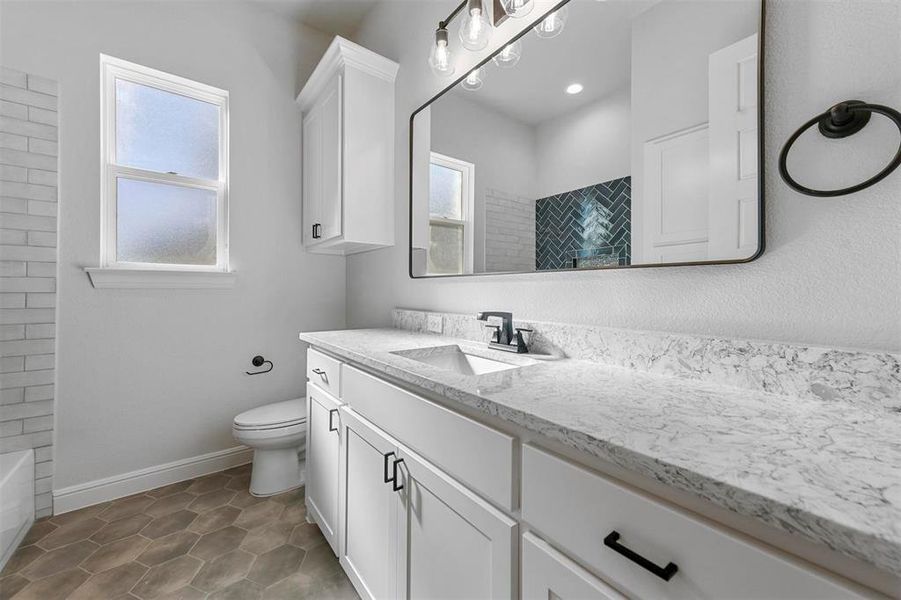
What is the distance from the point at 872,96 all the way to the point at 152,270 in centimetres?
286

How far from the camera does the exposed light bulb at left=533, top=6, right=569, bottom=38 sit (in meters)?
1.28

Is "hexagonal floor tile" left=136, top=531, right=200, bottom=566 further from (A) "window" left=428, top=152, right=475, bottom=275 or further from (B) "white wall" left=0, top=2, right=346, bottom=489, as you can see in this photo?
(A) "window" left=428, top=152, right=475, bottom=275

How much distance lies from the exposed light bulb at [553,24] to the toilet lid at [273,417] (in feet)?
7.00

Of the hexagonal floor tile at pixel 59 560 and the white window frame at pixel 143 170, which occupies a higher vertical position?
the white window frame at pixel 143 170

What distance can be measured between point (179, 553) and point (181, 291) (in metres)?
1.37

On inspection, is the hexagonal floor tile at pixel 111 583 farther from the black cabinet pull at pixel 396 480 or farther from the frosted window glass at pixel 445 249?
the frosted window glass at pixel 445 249

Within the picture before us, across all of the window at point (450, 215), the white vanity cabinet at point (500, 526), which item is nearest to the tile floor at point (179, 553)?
the white vanity cabinet at point (500, 526)

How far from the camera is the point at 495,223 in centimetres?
157

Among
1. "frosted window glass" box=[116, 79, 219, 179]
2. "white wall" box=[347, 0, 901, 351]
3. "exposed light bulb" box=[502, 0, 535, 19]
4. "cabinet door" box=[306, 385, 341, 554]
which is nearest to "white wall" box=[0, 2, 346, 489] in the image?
"frosted window glass" box=[116, 79, 219, 179]

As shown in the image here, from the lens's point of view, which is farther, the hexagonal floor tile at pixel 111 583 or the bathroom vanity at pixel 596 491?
the hexagonal floor tile at pixel 111 583

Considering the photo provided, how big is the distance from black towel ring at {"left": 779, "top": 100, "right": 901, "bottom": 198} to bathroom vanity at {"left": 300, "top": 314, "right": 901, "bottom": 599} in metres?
0.44

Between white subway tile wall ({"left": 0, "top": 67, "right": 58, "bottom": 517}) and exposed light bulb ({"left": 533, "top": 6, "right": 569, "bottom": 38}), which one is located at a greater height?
exposed light bulb ({"left": 533, "top": 6, "right": 569, "bottom": 38})

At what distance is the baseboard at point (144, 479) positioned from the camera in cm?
189

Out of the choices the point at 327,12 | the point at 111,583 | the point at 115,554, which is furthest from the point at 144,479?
the point at 327,12
